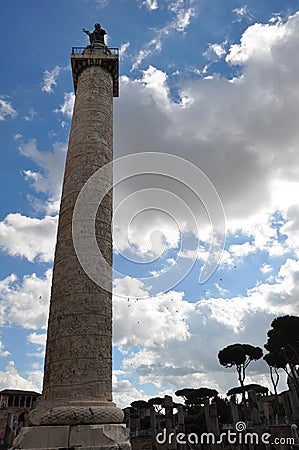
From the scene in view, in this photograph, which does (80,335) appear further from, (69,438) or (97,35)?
(97,35)

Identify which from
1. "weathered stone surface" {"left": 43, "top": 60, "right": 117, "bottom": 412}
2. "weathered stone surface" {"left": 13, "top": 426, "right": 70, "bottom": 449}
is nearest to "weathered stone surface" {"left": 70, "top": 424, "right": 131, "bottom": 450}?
"weathered stone surface" {"left": 13, "top": 426, "right": 70, "bottom": 449}

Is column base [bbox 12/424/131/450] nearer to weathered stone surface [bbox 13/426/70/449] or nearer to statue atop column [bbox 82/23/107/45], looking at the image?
weathered stone surface [bbox 13/426/70/449]

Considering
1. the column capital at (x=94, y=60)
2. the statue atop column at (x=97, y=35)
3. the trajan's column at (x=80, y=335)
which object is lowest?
the trajan's column at (x=80, y=335)

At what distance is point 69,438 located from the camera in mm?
6770

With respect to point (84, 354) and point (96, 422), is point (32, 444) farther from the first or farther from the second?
point (84, 354)

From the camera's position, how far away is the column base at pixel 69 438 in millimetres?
6699

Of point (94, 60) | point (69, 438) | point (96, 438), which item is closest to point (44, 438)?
point (69, 438)

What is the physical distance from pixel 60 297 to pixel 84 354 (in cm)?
148

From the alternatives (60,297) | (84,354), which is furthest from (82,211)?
(84,354)

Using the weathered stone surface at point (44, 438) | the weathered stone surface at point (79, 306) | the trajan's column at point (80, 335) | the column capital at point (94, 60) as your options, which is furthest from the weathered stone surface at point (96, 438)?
the column capital at point (94, 60)

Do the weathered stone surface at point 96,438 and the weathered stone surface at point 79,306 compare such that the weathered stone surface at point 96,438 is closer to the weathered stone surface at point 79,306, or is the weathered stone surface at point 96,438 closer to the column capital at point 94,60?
the weathered stone surface at point 79,306

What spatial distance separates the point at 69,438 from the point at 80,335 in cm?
196

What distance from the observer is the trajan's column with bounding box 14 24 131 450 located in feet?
22.6

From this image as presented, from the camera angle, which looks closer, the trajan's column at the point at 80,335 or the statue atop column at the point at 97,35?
the trajan's column at the point at 80,335
